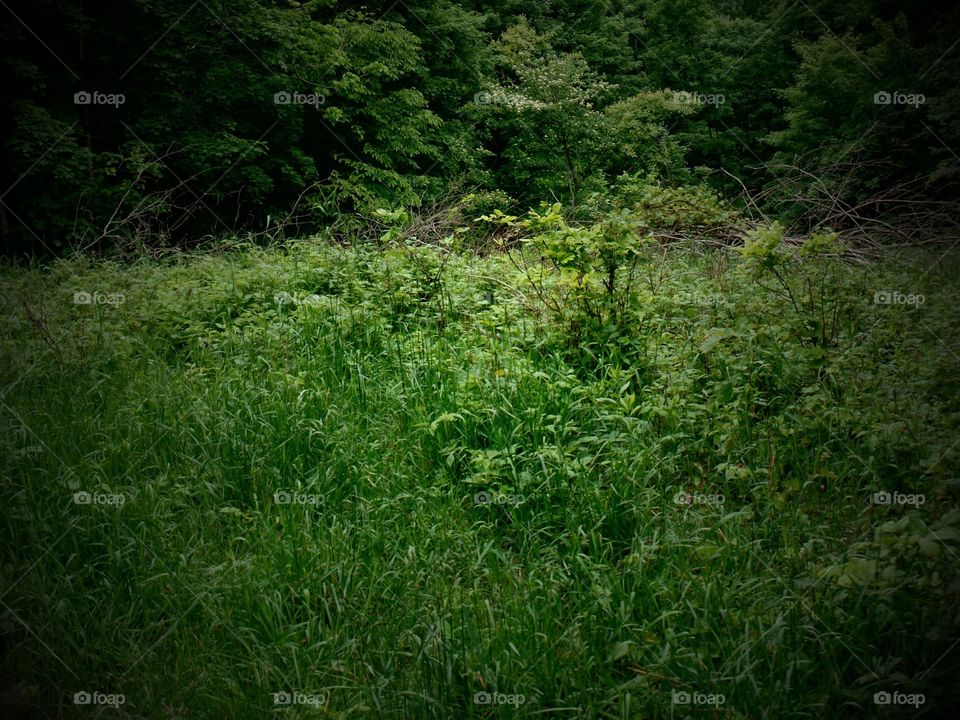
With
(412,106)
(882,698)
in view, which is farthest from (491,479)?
(412,106)

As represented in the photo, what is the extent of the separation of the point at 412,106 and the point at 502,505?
14826mm

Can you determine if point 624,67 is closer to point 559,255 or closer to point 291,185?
point 291,185

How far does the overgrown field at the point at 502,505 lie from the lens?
2.20 metres

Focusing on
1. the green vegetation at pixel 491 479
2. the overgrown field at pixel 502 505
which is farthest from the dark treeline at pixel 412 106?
the overgrown field at pixel 502 505

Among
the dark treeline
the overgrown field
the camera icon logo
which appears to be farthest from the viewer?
the dark treeline

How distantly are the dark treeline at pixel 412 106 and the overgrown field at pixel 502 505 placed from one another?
2.17 m

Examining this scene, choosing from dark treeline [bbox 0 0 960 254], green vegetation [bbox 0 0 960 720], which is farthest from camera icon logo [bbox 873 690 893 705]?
dark treeline [bbox 0 0 960 254]

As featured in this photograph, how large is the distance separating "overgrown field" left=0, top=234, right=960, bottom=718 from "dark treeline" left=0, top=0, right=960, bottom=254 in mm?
2175

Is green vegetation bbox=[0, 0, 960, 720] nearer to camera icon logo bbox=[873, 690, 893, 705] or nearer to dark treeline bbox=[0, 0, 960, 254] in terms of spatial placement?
camera icon logo bbox=[873, 690, 893, 705]

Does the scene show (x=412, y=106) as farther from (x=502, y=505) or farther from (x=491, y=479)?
(x=502, y=505)

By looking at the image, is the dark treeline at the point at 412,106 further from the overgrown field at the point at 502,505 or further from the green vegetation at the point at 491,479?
the overgrown field at the point at 502,505

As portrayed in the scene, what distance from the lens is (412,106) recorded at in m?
15.8

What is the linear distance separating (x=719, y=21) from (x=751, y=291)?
23102 mm

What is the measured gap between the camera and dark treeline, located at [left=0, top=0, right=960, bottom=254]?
35.0 ft
